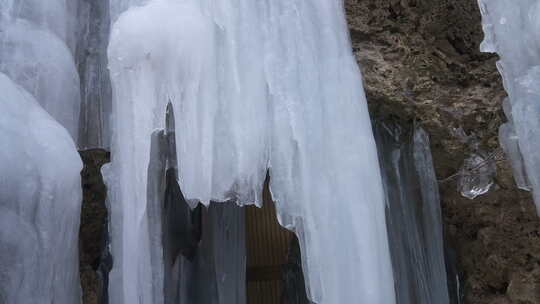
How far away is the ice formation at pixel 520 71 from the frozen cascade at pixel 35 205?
1.72 meters

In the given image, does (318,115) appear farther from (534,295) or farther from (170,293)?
(534,295)

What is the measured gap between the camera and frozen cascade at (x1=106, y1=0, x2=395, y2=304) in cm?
232

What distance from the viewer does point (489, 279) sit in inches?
133

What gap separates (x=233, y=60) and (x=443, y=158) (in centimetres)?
143

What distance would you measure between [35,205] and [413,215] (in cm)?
189

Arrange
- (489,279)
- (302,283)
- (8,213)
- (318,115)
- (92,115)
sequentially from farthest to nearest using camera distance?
(302,283) → (489,279) → (92,115) → (318,115) → (8,213)

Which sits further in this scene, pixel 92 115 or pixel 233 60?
pixel 92 115

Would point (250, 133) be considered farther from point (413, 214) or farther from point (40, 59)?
point (413, 214)

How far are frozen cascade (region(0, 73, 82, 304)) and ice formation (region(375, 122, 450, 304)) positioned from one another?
5.24 ft

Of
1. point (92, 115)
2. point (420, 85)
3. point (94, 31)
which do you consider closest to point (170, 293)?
point (92, 115)

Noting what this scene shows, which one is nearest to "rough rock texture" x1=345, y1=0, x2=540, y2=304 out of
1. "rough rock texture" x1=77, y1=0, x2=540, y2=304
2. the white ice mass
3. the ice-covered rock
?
"rough rock texture" x1=77, y1=0, x2=540, y2=304

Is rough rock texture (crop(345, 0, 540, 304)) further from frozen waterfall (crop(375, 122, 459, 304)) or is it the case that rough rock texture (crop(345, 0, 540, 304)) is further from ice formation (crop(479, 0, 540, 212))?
ice formation (crop(479, 0, 540, 212))

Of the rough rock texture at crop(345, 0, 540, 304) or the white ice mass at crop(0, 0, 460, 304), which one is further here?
the rough rock texture at crop(345, 0, 540, 304)

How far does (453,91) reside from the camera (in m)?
3.25
